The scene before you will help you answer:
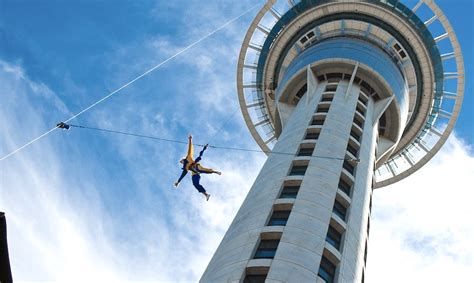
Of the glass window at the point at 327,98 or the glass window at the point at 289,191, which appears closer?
the glass window at the point at 289,191

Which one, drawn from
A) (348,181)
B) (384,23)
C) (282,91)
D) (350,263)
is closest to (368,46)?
(384,23)

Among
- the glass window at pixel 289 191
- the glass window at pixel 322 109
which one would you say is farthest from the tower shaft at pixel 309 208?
the glass window at pixel 322 109

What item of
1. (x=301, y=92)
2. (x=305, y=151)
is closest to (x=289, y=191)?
(x=305, y=151)

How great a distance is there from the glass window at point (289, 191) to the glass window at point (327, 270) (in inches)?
206

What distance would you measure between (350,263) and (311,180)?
561 cm

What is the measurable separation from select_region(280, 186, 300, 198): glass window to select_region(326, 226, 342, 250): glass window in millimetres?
3053

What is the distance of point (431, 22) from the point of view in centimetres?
5256

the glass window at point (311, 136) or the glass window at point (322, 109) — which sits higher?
the glass window at point (322, 109)

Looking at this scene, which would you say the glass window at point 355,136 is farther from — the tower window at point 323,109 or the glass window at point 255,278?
the glass window at point 255,278

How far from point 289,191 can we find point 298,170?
8.60 feet

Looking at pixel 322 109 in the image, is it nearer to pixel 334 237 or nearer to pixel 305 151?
pixel 305 151

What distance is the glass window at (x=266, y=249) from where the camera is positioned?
2767 cm

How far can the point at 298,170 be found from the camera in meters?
35.7

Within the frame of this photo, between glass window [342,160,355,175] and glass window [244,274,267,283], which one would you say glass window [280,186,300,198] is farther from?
glass window [244,274,267,283]
